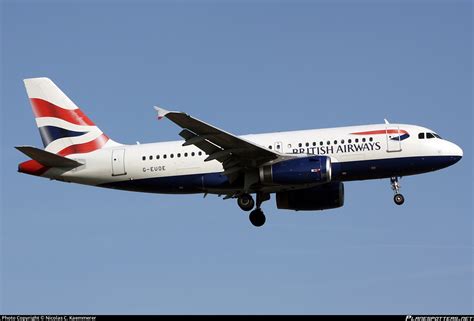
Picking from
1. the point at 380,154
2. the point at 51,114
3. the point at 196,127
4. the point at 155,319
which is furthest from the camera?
the point at 51,114

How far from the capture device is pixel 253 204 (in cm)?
4472

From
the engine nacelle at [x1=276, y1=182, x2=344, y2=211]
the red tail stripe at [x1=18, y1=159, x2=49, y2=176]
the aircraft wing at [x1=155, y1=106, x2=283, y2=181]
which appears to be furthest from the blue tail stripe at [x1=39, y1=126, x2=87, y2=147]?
the engine nacelle at [x1=276, y1=182, x2=344, y2=211]

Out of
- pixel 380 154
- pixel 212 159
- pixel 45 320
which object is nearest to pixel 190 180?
pixel 212 159

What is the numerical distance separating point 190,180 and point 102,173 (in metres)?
4.37

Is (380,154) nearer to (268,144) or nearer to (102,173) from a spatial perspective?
(268,144)

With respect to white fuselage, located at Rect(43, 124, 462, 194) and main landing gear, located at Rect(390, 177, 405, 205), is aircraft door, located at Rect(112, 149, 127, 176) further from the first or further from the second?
main landing gear, located at Rect(390, 177, 405, 205)

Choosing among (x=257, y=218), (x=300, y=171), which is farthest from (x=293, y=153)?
(x=257, y=218)

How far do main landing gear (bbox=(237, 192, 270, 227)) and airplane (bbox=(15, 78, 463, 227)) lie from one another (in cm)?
5

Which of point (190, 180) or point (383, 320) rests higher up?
point (190, 180)

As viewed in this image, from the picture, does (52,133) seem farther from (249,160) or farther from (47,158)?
(249,160)

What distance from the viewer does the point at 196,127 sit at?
4012cm

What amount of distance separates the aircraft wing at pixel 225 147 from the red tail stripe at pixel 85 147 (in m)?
6.74

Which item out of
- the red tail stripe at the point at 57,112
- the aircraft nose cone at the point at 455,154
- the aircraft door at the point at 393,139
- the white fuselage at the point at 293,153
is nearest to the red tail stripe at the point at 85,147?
the white fuselage at the point at 293,153

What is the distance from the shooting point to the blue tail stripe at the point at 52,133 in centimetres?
4767
